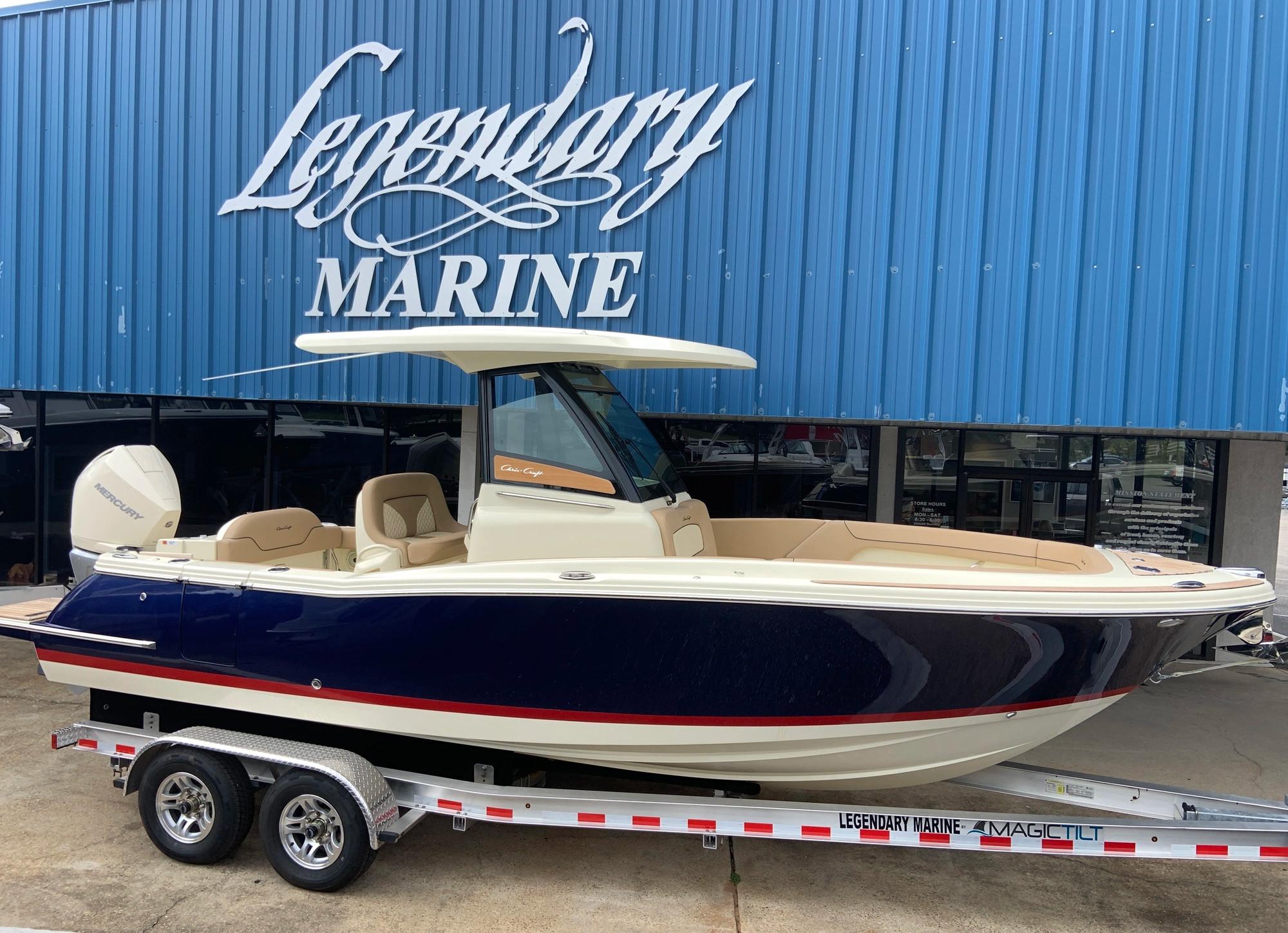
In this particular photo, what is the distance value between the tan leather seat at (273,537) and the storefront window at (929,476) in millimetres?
5036

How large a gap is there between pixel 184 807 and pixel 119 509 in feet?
5.40

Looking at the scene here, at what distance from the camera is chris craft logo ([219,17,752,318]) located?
6.45m

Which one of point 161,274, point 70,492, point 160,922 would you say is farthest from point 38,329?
point 160,922

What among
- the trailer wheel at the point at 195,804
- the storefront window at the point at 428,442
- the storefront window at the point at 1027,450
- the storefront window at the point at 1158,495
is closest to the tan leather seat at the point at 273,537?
the trailer wheel at the point at 195,804

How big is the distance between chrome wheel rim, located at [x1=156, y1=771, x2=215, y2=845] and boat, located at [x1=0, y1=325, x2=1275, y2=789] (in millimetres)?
320

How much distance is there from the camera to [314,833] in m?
3.67

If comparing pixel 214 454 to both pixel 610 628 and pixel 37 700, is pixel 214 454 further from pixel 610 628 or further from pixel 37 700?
pixel 610 628

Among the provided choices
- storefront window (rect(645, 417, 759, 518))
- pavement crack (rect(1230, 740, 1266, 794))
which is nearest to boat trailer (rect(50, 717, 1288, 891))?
pavement crack (rect(1230, 740, 1266, 794))

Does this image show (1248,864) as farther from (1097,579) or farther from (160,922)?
(160,922)

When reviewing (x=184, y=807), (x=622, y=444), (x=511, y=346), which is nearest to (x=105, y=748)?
(x=184, y=807)

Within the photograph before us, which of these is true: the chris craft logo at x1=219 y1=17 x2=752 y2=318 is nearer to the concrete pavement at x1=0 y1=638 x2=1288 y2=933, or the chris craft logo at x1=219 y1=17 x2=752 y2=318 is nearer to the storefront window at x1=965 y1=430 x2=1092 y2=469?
the storefront window at x1=965 y1=430 x2=1092 y2=469

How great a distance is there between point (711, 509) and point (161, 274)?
536cm

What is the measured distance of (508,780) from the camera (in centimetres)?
387

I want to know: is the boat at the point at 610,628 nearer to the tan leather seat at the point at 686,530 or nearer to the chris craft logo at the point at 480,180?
the tan leather seat at the point at 686,530
